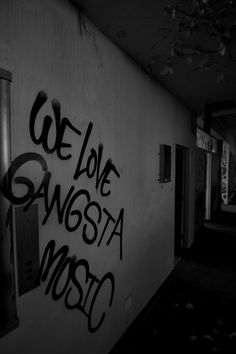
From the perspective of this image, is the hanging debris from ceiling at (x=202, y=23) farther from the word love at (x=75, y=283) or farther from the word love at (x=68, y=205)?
the word love at (x=75, y=283)

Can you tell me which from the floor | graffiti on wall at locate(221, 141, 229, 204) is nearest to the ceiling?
the floor

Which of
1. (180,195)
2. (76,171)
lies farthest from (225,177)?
(76,171)

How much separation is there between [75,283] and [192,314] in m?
1.80

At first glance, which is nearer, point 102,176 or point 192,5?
point 192,5

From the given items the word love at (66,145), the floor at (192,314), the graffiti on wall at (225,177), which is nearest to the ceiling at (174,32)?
the word love at (66,145)

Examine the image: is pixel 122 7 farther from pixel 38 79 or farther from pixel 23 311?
pixel 23 311

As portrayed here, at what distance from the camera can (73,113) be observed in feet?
5.27

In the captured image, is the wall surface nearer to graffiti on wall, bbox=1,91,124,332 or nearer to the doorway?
graffiti on wall, bbox=1,91,124,332

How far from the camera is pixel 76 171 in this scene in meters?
1.64

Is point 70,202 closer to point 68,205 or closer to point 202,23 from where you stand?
point 68,205

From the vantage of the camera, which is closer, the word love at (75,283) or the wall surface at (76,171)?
the wall surface at (76,171)

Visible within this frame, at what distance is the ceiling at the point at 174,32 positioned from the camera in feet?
5.07

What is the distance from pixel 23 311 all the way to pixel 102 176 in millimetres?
1044

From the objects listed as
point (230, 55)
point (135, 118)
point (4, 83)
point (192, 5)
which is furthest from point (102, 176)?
point (230, 55)
